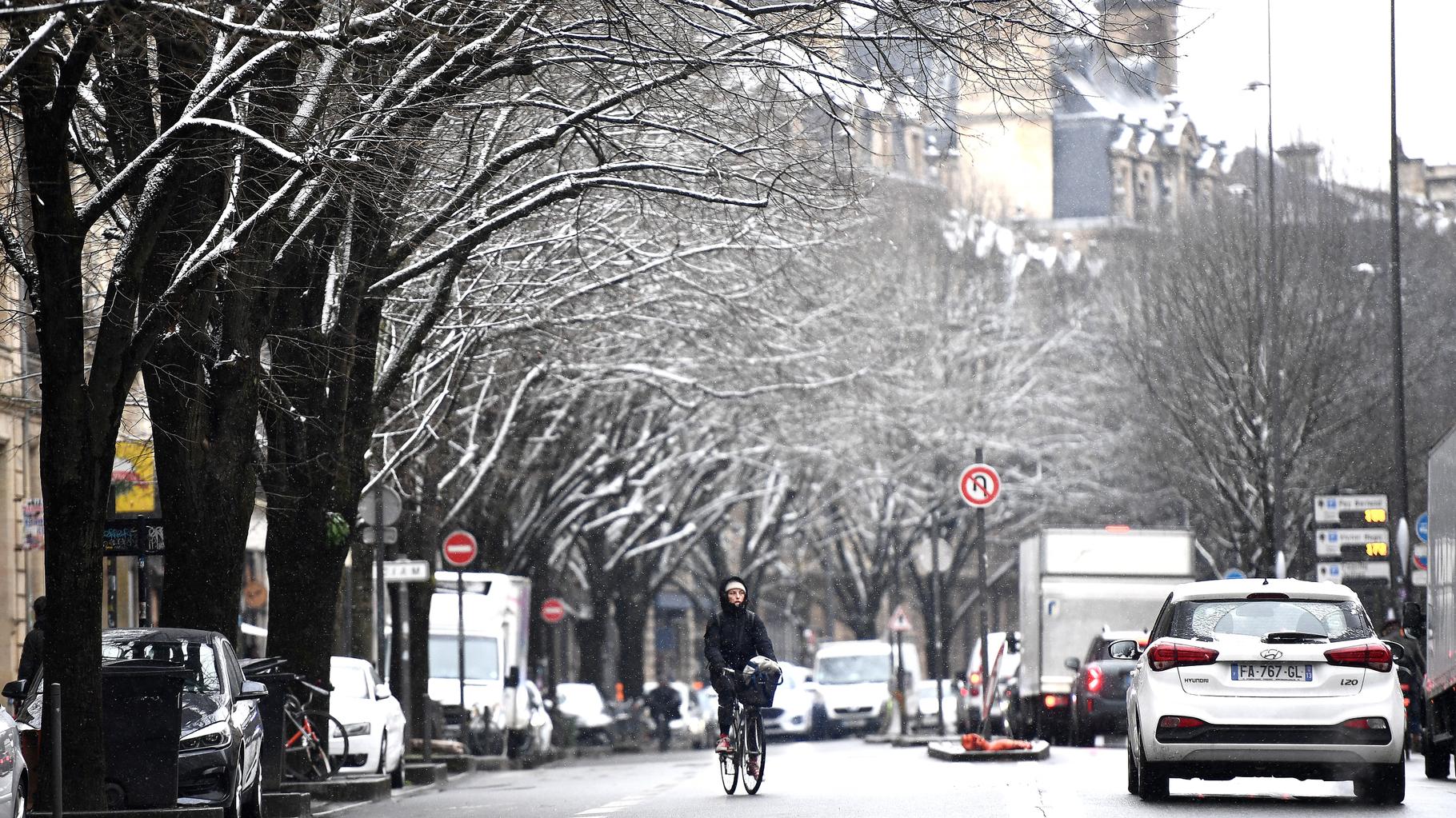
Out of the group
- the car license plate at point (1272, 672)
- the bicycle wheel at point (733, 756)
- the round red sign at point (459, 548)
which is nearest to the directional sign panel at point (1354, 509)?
the round red sign at point (459, 548)

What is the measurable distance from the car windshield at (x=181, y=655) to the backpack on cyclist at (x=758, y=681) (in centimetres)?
394

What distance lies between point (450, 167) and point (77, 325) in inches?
279

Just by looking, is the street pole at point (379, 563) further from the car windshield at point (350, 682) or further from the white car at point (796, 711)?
the white car at point (796, 711)

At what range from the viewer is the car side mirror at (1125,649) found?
16.2 m

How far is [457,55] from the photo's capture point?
15.8m

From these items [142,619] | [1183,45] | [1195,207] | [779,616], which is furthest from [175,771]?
[779,616]

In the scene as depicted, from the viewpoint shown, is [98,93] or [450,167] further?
[450,167]

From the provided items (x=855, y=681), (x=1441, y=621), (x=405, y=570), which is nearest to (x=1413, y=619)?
(x=1441, y=621)

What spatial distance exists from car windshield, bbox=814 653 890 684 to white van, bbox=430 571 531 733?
17.6 meters

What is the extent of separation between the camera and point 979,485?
87.2ft

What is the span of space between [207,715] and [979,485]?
41.1 ft

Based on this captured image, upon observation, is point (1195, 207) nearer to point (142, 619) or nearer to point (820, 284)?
point (820, 284)

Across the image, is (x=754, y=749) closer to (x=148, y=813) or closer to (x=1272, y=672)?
(x=1272, y=672)

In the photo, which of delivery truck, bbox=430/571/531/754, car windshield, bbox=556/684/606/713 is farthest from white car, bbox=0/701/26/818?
car windshield, bbox=556/684/606/713
